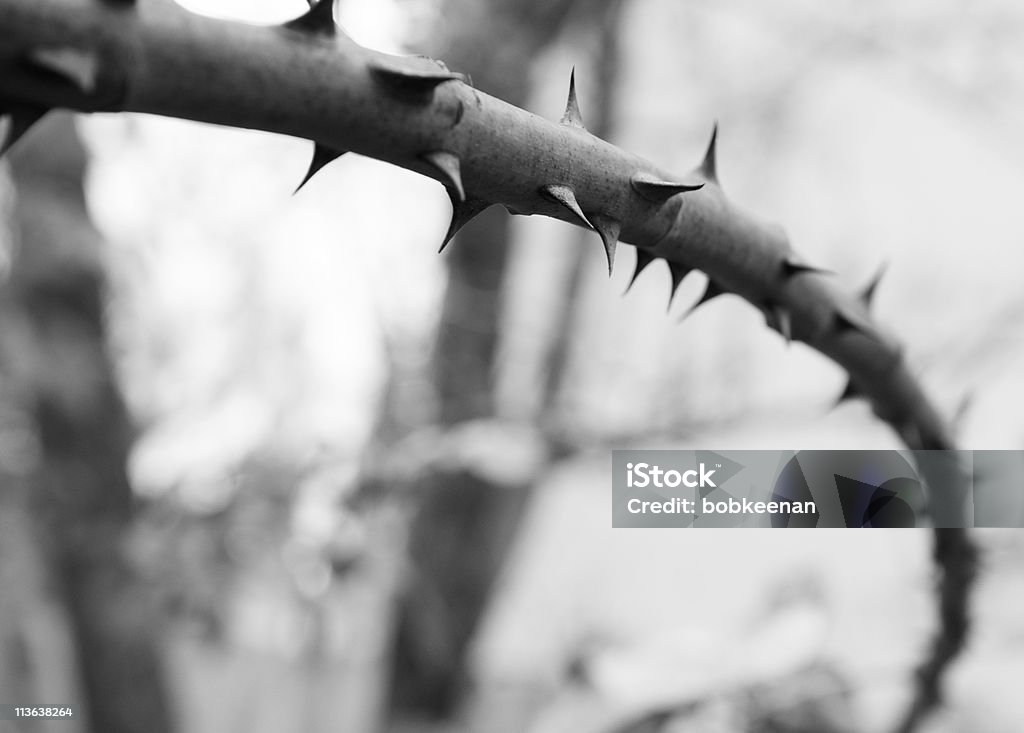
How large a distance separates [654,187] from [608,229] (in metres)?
→ 0.02

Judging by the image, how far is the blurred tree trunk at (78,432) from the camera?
53.1 inches

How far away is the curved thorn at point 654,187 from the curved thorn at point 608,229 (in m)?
0.01

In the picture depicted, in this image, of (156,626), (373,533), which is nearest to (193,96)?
(373,533)

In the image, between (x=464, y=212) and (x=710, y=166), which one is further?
(x=710, y=166)

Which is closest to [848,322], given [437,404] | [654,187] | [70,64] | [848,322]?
[848,322]

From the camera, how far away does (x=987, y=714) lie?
812 mm

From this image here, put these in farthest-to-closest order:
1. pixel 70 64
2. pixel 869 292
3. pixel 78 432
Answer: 1. pixel 78 432
2. pixel 869 292
3. pixel 70 64

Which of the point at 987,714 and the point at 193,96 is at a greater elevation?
the point at 193,96

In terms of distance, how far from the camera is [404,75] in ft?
0.65

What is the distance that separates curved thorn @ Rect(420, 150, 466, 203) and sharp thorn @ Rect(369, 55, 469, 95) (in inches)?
0.5

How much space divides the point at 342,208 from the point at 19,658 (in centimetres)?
89

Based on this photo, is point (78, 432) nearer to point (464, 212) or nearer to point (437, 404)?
point (437, 404)

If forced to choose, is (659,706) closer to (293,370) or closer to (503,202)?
(503,202)

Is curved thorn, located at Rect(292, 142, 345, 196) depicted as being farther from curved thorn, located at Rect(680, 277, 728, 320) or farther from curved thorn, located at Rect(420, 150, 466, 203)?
curved thorn, located at Rect(680, 277, 728, 320)
